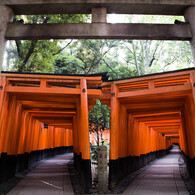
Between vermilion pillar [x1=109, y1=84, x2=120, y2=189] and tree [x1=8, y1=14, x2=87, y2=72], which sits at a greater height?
tree [x1=8, y1=14, x2=87, y2=72]

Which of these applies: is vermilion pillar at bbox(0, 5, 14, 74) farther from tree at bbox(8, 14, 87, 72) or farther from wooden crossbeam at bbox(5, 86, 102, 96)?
tree at bbox(8, 14, 87, 72)

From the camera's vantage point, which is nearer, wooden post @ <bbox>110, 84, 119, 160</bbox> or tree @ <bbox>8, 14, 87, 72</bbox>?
wooden post @ <bbox>110, 84, 119, 160</bbox>

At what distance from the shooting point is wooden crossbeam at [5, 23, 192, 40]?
15.6 ft

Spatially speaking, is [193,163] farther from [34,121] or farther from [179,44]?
[179,44]

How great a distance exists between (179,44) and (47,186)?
1670 centimetres

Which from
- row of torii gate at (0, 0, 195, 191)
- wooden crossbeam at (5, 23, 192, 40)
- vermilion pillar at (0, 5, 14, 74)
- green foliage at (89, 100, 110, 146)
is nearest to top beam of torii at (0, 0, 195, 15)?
row of torii gate at (0, 0, 195, 191)

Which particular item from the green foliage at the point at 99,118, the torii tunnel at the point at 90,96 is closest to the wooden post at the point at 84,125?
the torii tunnel at the point at 90,96

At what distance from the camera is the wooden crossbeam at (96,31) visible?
4770mm

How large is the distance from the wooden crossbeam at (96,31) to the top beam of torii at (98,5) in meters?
0.61

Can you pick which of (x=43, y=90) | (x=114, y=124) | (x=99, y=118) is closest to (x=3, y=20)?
(x=43, y=90)

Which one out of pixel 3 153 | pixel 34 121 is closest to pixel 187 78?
pixel 3 153

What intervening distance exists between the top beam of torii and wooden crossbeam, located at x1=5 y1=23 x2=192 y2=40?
0.61m

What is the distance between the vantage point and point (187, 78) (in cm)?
595

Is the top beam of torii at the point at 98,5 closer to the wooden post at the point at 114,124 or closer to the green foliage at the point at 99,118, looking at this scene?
the wooden post at the point at 114,124
